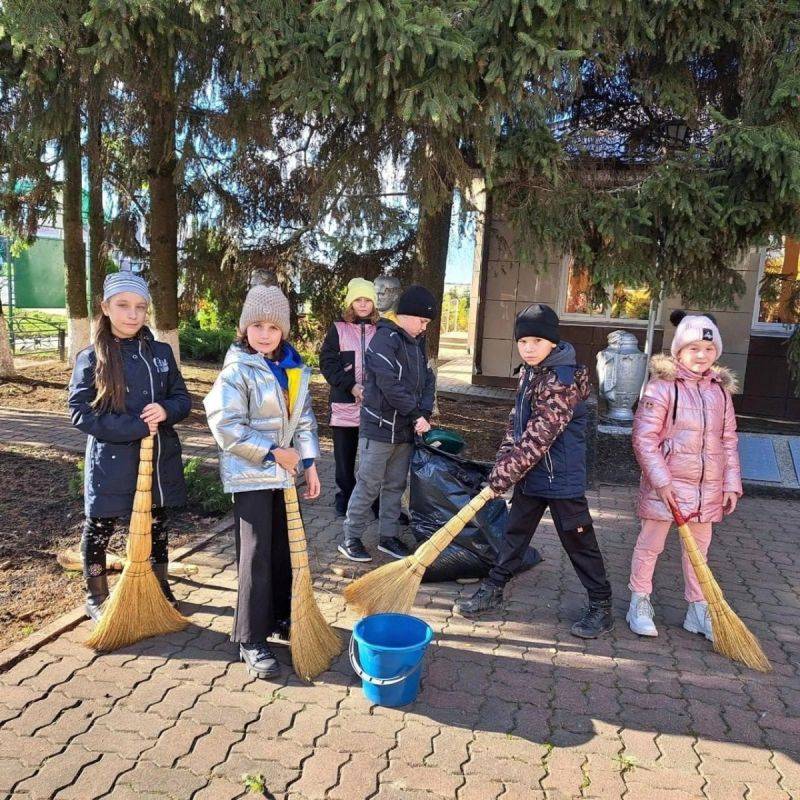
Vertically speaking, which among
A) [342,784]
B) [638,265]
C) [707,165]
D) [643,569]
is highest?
[707,165]

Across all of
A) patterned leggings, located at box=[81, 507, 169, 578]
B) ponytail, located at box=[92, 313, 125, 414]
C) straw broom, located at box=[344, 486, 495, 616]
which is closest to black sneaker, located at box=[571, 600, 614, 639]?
straw broom, located at box=[344, 486, 495, 616]

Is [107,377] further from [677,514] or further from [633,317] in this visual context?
[633,317]

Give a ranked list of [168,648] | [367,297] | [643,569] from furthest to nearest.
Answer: [367,297] → [643,569] → [168,648]

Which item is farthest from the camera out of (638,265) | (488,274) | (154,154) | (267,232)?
(488,274)

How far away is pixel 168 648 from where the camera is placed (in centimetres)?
326

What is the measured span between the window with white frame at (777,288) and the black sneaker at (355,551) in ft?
24.3

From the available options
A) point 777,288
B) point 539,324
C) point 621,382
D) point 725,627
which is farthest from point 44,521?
point 777,288

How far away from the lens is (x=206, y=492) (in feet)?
17.1

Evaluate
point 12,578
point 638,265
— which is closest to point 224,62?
point 638,265

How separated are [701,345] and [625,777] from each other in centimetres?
205

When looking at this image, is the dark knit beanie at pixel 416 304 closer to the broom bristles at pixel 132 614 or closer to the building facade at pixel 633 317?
the broom bristles at pixel 132 614

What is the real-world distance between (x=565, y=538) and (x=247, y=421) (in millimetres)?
1744

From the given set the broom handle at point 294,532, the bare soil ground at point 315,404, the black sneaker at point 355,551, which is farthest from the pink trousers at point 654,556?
the bare soil ground at point 315,404

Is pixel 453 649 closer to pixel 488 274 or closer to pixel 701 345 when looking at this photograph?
pixel 701 345
